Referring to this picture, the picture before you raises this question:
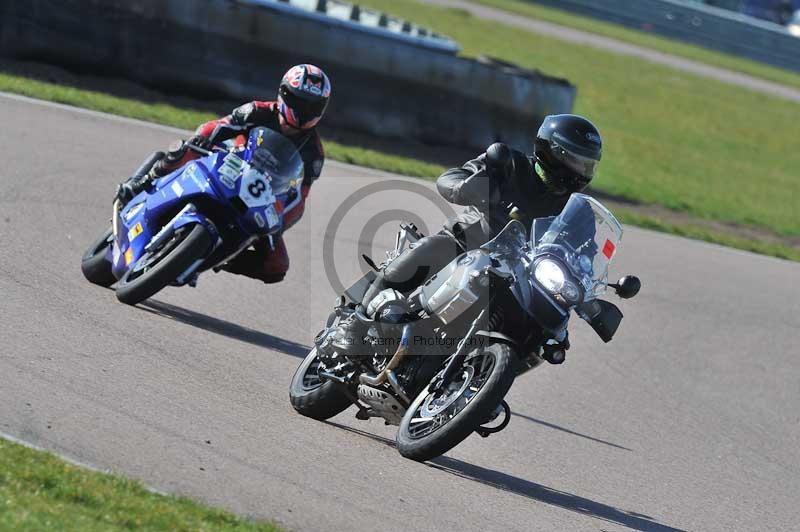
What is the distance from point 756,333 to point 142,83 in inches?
311

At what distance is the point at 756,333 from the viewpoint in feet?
38.5

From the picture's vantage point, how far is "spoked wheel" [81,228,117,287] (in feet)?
28.7

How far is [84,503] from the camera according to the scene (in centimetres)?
479

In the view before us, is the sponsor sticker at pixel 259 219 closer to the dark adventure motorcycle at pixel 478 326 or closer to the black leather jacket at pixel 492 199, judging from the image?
the dark adventure motorcycle at pixel 478 326

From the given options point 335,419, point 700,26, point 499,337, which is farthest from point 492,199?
point 700,26

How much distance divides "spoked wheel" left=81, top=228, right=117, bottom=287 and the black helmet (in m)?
3.29

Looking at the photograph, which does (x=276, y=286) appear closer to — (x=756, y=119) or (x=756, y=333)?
(x=756, y=333)

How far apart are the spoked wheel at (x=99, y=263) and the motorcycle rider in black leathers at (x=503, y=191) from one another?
98.1 inches

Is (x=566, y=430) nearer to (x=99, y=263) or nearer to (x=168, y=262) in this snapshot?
(x=168, y=262)

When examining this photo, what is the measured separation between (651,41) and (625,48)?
402 cm

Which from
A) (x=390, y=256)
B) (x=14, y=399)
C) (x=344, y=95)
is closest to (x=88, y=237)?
(x=390, y=256)

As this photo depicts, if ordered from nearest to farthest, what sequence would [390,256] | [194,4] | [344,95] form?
[390,256]
[194,4]
[344,95]

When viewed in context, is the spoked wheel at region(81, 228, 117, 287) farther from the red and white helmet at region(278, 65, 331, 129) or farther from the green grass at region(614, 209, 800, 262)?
the green grass at region(614, 209, 800, 262)

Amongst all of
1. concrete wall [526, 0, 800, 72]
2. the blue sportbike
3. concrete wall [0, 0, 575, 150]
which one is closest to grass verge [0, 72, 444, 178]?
concrete wall [0, 0, 575, 150]
